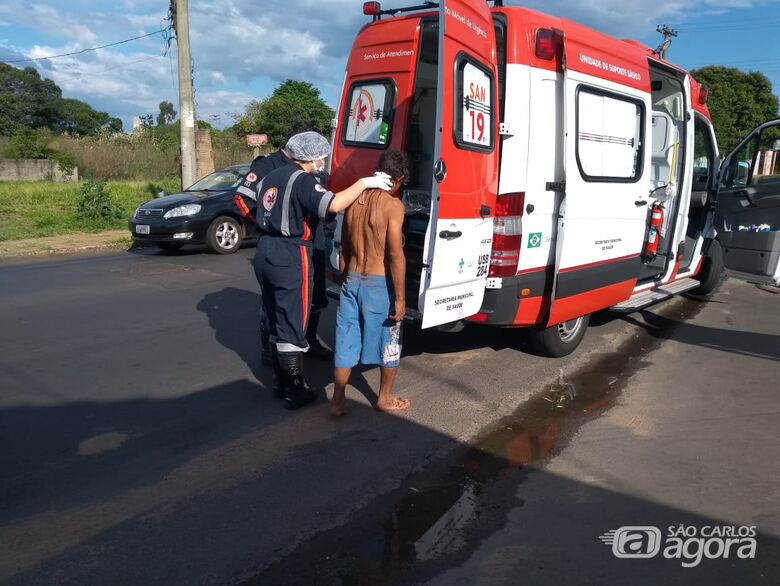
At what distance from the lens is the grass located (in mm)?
14041

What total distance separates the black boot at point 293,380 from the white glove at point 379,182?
1319 mm

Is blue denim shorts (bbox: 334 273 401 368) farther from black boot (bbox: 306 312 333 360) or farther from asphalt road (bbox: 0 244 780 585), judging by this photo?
black boot (bbox: 306 312 333 360)

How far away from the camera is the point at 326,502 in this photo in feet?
10.9

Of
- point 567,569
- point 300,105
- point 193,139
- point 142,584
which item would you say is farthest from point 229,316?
point 300,105

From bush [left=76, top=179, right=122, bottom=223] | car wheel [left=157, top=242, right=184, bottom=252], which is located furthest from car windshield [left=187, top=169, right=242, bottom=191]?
bush [left=76, top=179, right=122, bottom=223]

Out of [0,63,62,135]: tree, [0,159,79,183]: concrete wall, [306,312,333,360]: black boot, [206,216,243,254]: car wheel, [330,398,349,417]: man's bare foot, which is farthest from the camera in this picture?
[0,63,62,135]: tree

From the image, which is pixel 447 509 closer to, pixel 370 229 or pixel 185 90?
pixel 370 229

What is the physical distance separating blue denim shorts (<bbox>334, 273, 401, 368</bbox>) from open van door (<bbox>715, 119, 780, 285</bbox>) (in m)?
5.10

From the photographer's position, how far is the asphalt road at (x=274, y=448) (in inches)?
115

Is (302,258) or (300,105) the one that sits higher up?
(300,105)

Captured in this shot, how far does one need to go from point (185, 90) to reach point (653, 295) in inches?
484

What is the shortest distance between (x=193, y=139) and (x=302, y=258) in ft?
40.2

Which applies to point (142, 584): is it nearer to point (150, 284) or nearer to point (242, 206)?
point (242, 206)

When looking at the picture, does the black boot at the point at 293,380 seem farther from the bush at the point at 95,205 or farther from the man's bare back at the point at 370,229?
the bush at the point at 95,205
